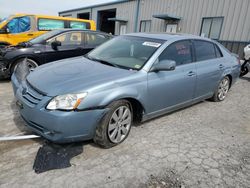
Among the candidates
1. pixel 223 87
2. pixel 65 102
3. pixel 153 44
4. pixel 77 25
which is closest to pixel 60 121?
pixel 65 102

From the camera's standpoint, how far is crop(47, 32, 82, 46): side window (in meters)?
6.06

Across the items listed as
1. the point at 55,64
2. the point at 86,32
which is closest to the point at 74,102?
the point at 55,64

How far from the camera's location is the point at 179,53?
367cm

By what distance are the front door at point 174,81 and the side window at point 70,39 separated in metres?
3.67

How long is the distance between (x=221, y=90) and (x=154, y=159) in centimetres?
316

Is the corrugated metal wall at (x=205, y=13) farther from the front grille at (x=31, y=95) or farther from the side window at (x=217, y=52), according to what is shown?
the front grille at (x=31, y=95)

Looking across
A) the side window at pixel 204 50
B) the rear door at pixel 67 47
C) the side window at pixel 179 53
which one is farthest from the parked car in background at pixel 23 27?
the side window at pixel 204 50

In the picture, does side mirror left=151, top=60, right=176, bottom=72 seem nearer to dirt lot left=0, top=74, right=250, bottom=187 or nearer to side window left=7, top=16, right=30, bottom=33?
dirt lot left=0, top=74, right=250, bottom=187

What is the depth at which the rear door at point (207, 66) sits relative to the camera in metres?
4.06

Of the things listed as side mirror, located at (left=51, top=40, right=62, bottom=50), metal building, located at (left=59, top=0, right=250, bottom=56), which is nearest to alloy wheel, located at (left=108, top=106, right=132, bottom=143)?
side mirror, located at (left=51, top=40, right=62, bottom=50)

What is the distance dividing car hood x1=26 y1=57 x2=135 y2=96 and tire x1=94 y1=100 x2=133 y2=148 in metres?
0.38

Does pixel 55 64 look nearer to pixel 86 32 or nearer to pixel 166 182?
pixel 166 182

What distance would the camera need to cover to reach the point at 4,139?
2678 mm

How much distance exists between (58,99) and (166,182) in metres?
1.54
